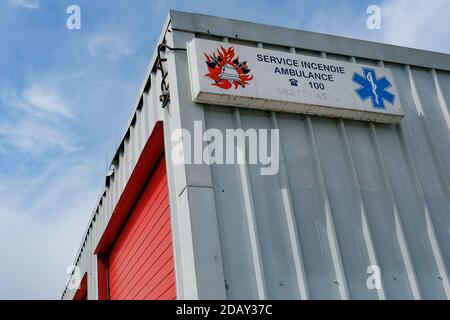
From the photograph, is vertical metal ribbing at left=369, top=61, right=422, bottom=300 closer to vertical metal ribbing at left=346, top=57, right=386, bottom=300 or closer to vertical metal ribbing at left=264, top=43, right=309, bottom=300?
Result: vertical metal ribbing at left=346, top=57, right=386, bottom=300

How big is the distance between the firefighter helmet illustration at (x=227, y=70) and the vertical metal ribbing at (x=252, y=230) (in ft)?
1.55

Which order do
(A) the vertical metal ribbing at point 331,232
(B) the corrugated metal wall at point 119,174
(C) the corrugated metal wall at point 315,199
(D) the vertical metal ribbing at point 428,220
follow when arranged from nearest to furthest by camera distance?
(C) the corrugated metal wall at point 315,199 → (A) the vertical metal ribbing at point 331,232 → (D) the vertical metal ribbing at point 428,220 → (B) the corrugated metal wall at point 119,174

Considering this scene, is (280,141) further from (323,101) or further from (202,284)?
(202,284)

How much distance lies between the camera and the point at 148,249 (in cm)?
710

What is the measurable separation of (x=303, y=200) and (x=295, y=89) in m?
1.36

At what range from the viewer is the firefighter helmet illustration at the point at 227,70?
18.6ft

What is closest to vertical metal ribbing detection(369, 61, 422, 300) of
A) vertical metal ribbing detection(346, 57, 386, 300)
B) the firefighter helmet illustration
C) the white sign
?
vertical metal ribbing detection(346, 57, 386, 300)

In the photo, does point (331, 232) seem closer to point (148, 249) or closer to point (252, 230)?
point (252, 230)

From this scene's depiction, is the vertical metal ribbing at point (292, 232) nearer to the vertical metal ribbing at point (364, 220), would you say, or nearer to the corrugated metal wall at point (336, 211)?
the corrugated metal wall at point (336, 211)

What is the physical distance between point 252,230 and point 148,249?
8.09 ft

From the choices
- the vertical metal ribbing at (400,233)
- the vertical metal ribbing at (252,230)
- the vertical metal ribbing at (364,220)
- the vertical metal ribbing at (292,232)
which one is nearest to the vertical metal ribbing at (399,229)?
the vertical metal ribbing at (400,233)

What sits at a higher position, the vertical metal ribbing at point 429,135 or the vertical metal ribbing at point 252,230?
the vertical metal ribbing at point 429,135

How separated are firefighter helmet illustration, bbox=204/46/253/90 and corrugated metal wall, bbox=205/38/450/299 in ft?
1.00

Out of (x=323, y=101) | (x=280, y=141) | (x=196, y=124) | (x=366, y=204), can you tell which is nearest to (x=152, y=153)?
(x=196, y=124)
